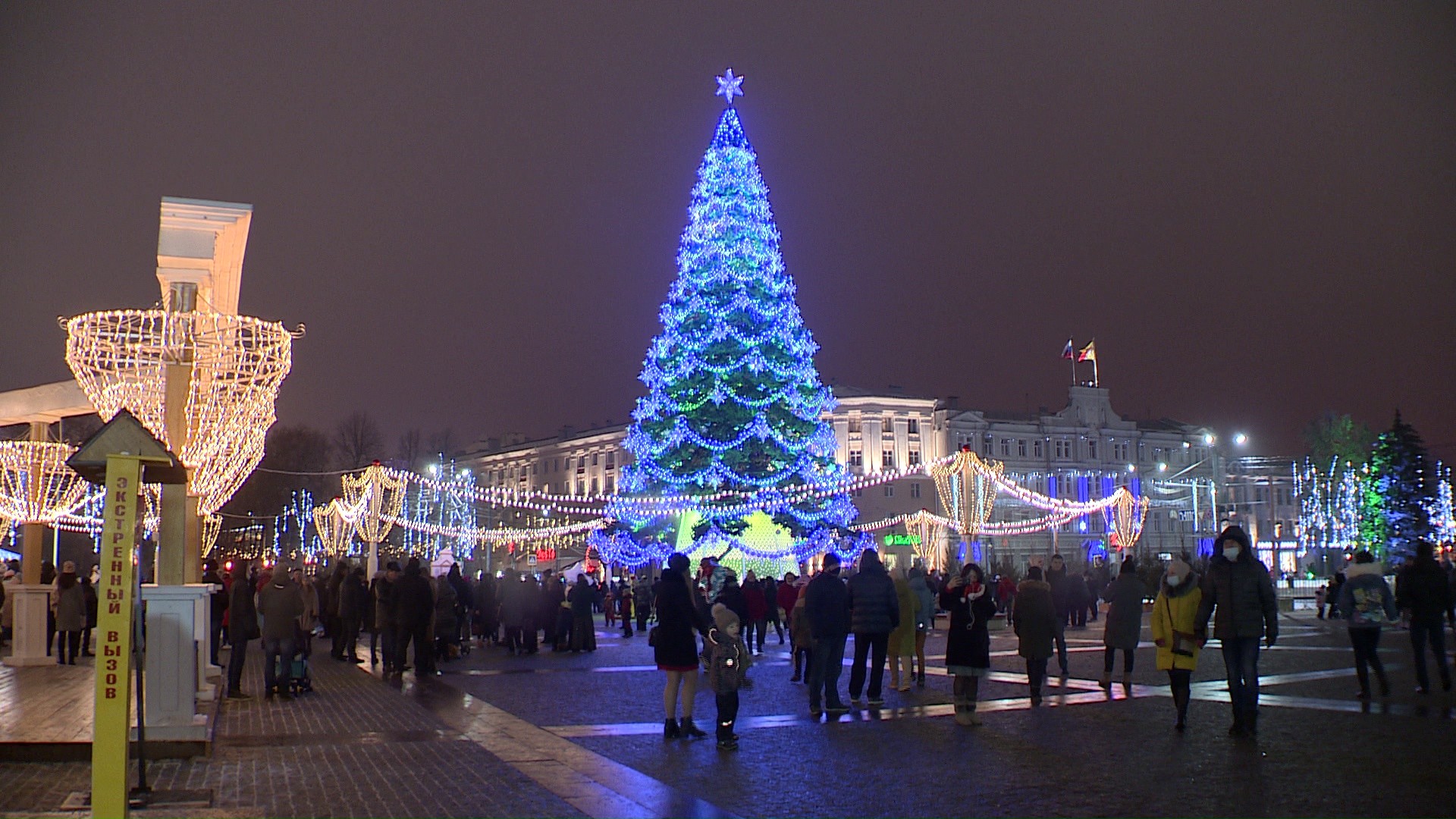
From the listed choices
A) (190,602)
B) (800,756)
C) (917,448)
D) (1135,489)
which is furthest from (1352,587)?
(917,448)

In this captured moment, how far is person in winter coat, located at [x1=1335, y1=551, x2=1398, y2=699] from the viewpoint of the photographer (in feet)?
44.1

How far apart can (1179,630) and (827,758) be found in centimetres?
348

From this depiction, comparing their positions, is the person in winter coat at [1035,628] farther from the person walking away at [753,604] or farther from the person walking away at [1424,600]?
the person walking away at [753,604]

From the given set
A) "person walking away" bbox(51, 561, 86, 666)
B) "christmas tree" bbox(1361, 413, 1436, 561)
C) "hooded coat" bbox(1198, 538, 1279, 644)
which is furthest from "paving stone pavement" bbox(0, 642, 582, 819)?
"christmas tree" bbox(1361, 413, 1436, 561)

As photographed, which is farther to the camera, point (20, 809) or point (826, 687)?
point (826, 687)

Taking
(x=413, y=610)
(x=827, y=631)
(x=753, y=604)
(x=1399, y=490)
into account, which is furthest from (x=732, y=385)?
(x=1399, y=490)

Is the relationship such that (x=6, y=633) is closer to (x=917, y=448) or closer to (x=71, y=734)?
(x=71, y=734)

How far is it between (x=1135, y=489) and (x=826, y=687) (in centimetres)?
6920

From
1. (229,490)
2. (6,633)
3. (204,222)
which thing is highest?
(204,222)

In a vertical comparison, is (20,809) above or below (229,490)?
below

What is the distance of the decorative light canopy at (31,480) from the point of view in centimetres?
2165

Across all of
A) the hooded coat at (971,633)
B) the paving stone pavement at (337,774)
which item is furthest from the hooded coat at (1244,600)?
the paving stone pavement at (337,774)

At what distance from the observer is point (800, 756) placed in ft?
33.4

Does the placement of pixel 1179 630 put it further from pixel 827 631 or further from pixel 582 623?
pixel 582 623
